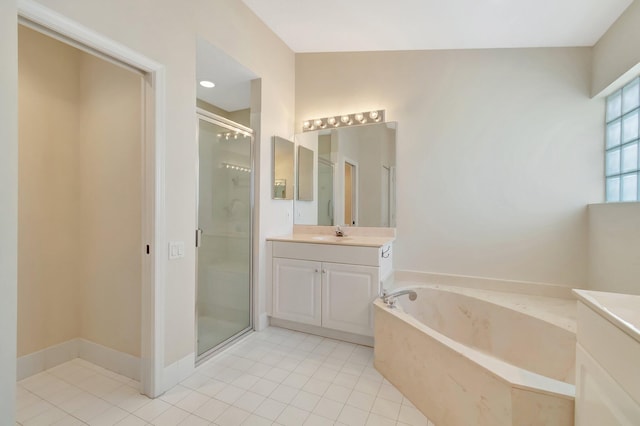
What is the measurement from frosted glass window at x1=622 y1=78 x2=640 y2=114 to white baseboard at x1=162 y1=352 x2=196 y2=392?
3.52m

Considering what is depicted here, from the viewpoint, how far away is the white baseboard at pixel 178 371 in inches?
69.6

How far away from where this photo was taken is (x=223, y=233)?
235cm

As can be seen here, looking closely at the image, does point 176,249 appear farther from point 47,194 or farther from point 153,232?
point 47,194

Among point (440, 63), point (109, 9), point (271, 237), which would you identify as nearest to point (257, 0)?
point (109, 9)

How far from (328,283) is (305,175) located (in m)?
1.29

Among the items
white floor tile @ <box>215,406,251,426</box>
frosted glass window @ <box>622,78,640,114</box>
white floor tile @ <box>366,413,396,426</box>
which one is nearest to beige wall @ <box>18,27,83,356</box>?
white floor tile @ <box>215,406,251,426</box>

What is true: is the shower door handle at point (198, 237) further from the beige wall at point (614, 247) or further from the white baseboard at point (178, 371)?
the beige wall at point (614, 247)

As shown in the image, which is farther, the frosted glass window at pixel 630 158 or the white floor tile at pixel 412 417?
the frosted glass window at pixel 630 158

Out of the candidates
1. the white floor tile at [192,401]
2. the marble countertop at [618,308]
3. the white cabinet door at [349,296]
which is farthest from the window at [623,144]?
the white floor tile at [192,401]

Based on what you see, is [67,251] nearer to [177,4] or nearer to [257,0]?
[177,4]

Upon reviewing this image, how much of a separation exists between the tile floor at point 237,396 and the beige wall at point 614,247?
1.69 meters

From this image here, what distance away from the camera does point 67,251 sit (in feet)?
6.97

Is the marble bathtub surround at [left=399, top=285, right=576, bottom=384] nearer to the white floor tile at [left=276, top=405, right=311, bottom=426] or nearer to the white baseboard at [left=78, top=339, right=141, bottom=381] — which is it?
the white floor tile at [left=276, top=405, right=311, bottom=426]

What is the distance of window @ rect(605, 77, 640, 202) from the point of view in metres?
1.95
